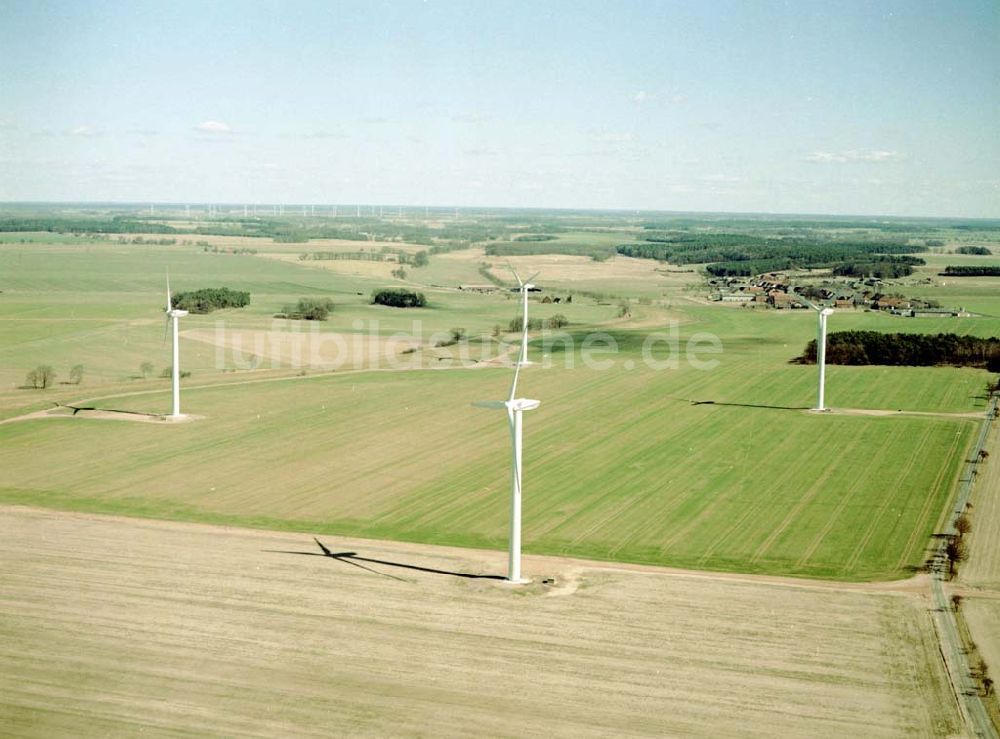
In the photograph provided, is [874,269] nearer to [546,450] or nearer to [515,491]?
[546,450]

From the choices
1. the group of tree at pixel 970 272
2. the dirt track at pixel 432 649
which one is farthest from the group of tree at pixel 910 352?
the group of tree at pixel 970 272

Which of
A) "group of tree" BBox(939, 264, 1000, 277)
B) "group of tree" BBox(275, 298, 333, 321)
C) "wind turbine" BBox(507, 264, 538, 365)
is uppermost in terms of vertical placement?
"wind turbine" BBox(507, 264, 538, 365)

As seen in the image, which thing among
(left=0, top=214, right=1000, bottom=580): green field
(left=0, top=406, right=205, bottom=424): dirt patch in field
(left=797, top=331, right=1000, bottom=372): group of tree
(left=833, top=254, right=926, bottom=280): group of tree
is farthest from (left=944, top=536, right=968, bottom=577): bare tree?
(left=833, top=254, right=926, bottom=280): group of tree

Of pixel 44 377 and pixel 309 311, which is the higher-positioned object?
pixel 309 311

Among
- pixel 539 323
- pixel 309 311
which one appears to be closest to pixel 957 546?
pixel 539 323

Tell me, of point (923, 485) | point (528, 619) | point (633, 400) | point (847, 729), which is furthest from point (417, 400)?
point (847, 729)

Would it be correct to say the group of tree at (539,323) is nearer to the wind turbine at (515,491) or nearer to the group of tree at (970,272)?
the group of tree at (970,272)

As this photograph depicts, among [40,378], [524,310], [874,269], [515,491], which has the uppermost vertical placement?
[524,310]

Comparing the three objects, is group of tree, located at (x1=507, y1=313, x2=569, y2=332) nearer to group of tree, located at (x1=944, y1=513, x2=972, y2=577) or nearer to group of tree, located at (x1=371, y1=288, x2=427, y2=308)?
group of tree, located at (x1=371, y1=288, x2=427, y2=308)
